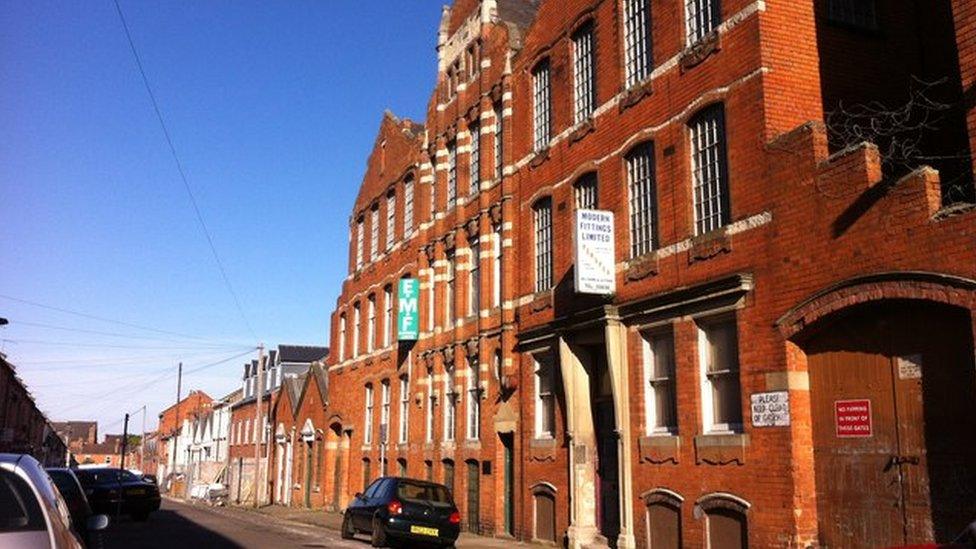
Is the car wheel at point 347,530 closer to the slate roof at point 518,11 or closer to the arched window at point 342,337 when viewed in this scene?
the slate roof at point 518,11

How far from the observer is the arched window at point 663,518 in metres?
14.7

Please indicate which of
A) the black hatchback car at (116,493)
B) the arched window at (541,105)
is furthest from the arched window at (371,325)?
the arched window at (541,105)

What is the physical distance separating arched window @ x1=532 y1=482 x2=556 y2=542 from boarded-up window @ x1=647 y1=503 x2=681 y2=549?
3.93m

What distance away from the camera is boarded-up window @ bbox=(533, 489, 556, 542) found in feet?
63.2

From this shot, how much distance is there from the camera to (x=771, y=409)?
501 inches

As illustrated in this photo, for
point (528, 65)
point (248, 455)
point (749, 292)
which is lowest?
point (248, 455)

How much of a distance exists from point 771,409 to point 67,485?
10843 mm

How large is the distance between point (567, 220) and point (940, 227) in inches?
400

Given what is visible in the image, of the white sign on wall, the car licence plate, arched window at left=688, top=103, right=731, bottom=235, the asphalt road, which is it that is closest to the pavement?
the asphalt road

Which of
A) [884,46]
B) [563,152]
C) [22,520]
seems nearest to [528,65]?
[563,152]

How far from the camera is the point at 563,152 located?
2006cm

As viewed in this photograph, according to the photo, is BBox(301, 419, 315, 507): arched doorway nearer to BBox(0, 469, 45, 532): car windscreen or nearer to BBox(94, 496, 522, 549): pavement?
BBox(94, 496, 522, 549): pavement

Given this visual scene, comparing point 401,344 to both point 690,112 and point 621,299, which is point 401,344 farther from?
point 690,112

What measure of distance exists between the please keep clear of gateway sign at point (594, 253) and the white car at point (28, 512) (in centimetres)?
1191
